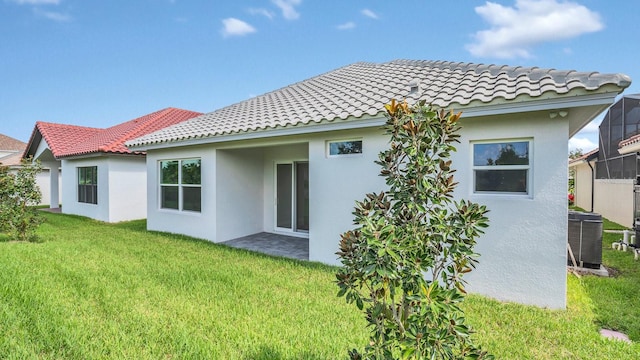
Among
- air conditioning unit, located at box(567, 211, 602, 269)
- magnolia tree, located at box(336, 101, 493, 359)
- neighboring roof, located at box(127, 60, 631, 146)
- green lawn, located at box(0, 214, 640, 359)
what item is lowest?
green lawn, located at box(0, 214, 640, 359)

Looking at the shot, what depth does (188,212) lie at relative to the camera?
37.4ft

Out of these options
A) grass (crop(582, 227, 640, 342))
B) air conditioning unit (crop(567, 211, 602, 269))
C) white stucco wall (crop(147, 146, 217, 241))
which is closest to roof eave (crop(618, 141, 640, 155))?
grass (crop(582, 227, 640, 342))

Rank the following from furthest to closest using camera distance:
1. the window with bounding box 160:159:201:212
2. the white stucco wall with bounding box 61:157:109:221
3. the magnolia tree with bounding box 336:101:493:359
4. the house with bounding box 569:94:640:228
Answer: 1. the white stucco wall with bounding box 61:157:109:221
2. the house with bounding box 569:94:640:228
3. the window with bounding box 160:159:201:212
4. the magnolia tree with bounding box 336:101:493:359

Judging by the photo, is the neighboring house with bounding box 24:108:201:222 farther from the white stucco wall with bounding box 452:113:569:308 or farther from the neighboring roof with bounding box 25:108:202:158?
the white stucco wall with bounding box 452:113:569:308

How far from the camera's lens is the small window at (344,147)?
295 inches

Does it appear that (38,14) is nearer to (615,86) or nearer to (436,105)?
(436,105)

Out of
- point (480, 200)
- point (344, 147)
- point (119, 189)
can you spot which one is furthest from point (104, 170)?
point (480, 200)

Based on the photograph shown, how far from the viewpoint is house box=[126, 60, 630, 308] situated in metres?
5.39

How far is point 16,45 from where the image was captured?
1627 cm

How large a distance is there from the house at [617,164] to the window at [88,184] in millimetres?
23468

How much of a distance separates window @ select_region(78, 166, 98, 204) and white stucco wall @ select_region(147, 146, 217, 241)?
6456mm

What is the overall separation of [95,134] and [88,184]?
18.2ft

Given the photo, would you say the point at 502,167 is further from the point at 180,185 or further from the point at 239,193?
the point at 180,185

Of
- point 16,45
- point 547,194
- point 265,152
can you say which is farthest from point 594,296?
point 16,45
